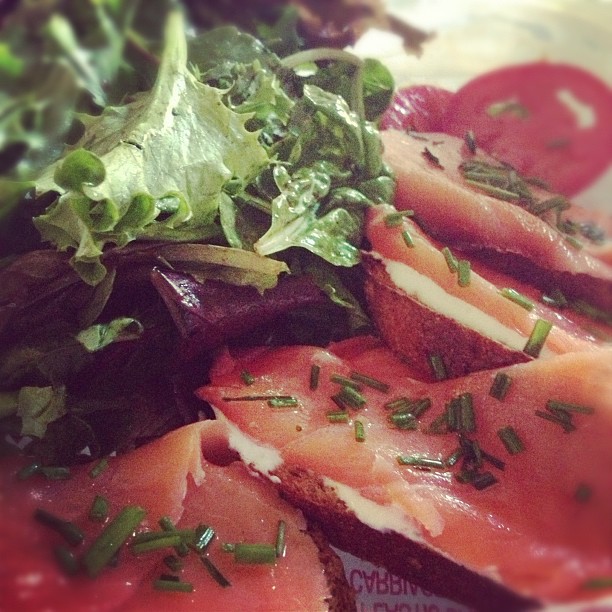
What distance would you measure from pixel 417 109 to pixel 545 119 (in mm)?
Result: 176

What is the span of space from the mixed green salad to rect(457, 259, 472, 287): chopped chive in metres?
0.13

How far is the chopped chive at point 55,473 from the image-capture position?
751 mm

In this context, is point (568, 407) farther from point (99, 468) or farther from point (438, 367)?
point (99, 468)

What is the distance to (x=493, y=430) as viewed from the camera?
2.54 ft

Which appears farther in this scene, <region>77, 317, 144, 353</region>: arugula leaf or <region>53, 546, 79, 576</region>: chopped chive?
<region>77, 317, 144, 353</region>: arugula leaf

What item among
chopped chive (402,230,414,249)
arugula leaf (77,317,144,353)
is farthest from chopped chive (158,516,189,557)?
chopped chive (402,230,414,249)

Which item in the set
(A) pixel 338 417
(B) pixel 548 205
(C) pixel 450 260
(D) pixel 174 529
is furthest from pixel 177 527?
(B) pixel 548 205

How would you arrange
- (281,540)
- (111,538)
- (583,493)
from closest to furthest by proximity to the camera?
1. (583,493)
2. (111,538)
3. (281,540)

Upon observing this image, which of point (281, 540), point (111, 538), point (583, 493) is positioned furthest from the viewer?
point (281, 540)

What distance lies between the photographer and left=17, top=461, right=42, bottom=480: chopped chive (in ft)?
2.38

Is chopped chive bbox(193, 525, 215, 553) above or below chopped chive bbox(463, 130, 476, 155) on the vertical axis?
below

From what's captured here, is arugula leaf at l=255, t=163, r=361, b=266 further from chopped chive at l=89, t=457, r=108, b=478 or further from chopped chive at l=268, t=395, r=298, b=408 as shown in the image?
chopped chive at l=89, t=457, r=108, b=478

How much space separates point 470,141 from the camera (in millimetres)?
806

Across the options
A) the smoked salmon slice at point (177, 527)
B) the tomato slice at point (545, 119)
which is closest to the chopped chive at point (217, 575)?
the smoked salmon slice at point (177, 527)
